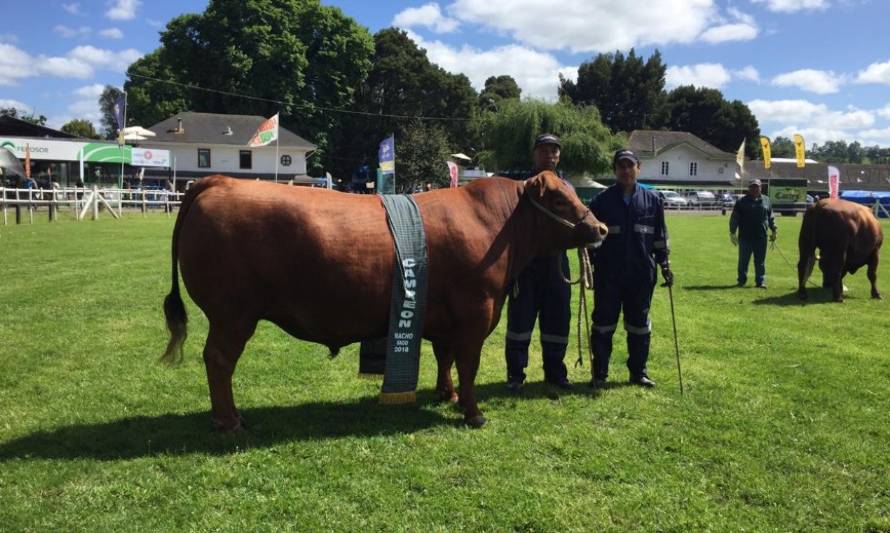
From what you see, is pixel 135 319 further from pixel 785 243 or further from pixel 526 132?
pixel 526 132

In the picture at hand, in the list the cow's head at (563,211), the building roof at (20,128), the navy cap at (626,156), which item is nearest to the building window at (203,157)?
the building roof at (20,128)

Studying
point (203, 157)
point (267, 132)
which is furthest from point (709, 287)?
point (203, 157)

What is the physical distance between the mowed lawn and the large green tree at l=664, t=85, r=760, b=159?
8278 centimetres

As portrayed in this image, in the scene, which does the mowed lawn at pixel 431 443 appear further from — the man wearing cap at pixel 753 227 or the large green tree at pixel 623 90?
the large green tree at pixel 623 90

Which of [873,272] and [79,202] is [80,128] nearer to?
[79,202]

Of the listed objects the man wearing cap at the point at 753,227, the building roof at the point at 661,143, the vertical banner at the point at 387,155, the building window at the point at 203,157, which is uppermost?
the building roof at the point at 661,143

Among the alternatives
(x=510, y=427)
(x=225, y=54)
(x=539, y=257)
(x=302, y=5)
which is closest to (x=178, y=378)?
(x=510, y=427)

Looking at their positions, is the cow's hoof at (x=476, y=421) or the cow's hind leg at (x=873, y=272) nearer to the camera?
the cow's hoof at (x=476, y=421)

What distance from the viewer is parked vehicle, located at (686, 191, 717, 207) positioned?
53.5 metres

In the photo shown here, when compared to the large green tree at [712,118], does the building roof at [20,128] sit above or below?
below

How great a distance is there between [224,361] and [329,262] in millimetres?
1122

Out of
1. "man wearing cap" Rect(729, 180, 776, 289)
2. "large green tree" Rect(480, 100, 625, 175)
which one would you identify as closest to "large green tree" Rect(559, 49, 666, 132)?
"large green tree" Rect(480, 100, 625, 175)

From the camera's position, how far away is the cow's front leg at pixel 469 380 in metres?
5.23

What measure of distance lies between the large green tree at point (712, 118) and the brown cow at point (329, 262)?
281ft
